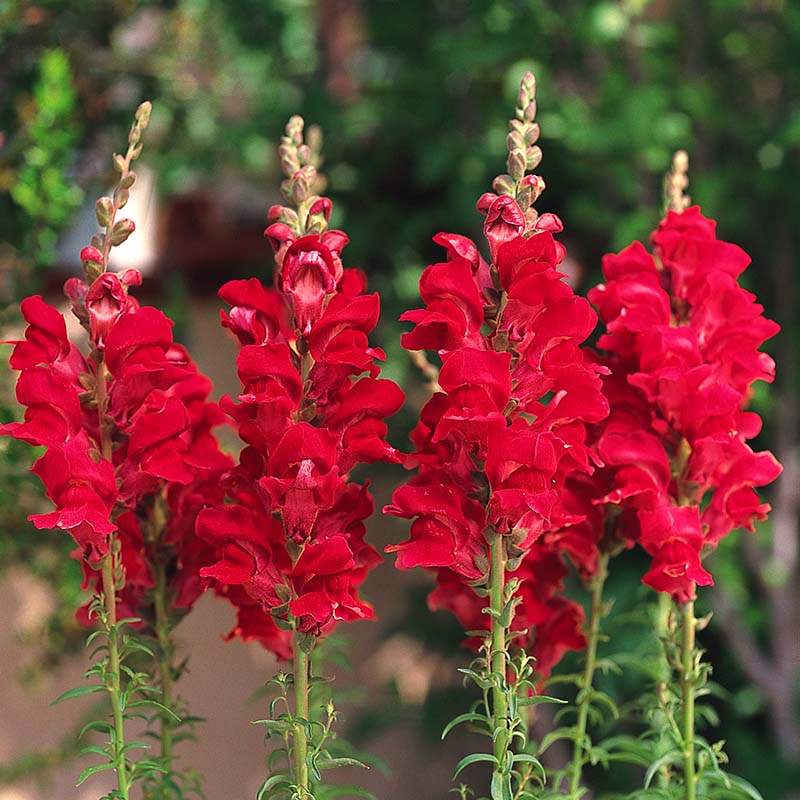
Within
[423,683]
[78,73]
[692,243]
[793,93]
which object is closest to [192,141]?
[78,73]

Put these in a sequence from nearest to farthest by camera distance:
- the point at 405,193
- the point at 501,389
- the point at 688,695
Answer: the point at 501,389, the point at 688,695, the point at 405,193

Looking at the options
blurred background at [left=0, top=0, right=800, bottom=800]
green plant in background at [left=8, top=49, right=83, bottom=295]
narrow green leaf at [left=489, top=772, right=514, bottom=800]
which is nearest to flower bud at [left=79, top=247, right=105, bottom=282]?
narrow green leaf at [left=489, top=772, right=514, bottom=800]

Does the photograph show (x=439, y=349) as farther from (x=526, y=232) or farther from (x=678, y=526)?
(x=678, y=526)

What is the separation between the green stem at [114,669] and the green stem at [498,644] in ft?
0.84

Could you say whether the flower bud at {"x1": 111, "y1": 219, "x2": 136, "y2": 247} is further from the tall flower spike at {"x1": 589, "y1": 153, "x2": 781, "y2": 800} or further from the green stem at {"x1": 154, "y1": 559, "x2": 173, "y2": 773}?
the tall flower spike at {"x1": 589, "y1": 153, "x2": 781, "y2": 800}

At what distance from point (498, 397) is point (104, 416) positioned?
0.27 m

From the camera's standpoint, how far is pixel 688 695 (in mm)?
769

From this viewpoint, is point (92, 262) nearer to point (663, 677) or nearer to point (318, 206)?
point (318, 206)

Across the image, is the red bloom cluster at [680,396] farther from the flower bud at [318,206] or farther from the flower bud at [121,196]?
the flower bud at [121,196]

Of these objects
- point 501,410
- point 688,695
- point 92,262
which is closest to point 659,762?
point 688,695

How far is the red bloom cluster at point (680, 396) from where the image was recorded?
73cm

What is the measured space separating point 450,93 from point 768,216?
0.67m

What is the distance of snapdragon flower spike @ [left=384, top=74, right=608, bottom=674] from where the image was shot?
2.15 feet

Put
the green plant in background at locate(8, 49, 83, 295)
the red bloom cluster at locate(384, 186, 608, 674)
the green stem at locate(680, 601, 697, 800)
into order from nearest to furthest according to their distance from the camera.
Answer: the red bloom cluster at locate(384, 186, 608, 674)
the green stem at locate(680, 601, 697, 800)
the green plant in background at locate(8, 49, 83, 295)
